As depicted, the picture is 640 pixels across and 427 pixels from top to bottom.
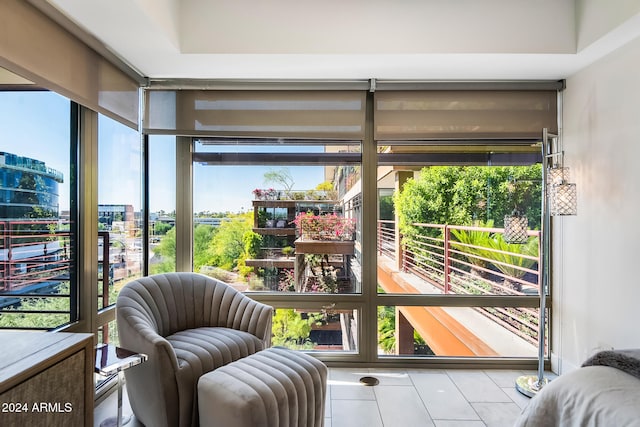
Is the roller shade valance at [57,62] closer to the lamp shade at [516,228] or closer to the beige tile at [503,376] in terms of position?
the lamp shade at [516,228]

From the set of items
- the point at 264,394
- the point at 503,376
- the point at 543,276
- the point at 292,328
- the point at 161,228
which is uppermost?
the point at 161,228

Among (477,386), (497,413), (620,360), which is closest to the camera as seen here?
(620,360)

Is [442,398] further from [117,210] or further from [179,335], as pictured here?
[117,210]

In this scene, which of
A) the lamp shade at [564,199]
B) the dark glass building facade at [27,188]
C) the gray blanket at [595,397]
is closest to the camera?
the gray blanket at [595,397]

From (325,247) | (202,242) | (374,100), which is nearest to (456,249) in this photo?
(325,247)

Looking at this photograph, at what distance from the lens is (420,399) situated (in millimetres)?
2334

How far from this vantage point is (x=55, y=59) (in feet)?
5.85

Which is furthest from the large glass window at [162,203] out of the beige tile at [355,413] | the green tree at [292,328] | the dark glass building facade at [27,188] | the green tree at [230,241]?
the beige tile at [355,413]

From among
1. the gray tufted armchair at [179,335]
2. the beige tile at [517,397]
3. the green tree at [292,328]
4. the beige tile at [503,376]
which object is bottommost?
the beige tile at [503,376]

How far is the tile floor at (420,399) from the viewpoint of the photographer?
2.09 m

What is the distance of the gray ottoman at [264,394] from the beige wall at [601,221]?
2.00 metres

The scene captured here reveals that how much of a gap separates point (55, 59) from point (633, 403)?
9.84ft

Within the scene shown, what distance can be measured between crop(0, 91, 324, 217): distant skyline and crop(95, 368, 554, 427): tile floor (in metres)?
1.55

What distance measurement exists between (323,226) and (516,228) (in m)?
1.53
